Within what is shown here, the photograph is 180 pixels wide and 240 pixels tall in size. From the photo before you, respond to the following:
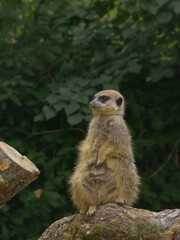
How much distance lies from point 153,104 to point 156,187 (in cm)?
106

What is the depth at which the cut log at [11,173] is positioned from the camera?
12.4ft

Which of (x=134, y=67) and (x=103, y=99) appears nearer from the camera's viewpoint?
(x=103, y=99)

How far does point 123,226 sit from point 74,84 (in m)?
2.52

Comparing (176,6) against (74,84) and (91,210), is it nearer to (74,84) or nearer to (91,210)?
(74,84)

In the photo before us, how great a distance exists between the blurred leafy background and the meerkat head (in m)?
0.94

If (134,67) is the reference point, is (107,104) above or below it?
below

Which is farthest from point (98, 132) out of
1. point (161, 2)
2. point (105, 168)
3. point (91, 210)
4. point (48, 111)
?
point (161, 2)

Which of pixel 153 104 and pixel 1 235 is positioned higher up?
pixel 153 104

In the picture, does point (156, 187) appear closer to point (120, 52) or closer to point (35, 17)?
point (120, 52)

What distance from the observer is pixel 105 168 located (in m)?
4.66

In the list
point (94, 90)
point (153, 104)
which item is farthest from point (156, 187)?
point (94, 90)

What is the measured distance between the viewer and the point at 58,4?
22.4 feet

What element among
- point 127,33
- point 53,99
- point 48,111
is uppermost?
point 127,33

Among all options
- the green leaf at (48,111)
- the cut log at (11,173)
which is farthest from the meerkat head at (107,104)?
the cut log at (11,173)
